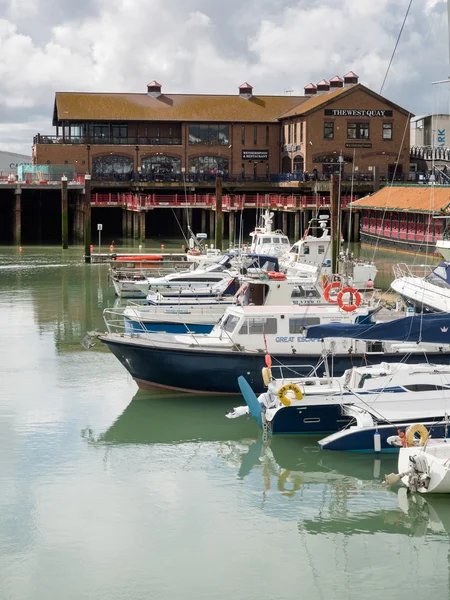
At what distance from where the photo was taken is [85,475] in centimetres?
1961

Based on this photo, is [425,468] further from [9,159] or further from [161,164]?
[9,159]

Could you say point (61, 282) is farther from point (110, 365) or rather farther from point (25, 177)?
point (25, 177)

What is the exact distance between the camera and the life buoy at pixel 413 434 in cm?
1818

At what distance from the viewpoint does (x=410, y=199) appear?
6538 cm

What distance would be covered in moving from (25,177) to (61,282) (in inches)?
1286

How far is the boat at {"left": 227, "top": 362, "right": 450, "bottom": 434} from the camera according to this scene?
20312mm

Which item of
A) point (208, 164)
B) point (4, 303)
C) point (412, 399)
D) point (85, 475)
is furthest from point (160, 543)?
point (208, 164)

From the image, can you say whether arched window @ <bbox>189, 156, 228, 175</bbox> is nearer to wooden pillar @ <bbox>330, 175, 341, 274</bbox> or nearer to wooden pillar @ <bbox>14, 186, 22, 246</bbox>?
wooden pillar @ <bbox>14, 186, 22, 246</bbox>

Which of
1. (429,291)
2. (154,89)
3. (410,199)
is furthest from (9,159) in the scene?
(429,291)

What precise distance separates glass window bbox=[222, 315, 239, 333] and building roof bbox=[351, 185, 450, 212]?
32.7 metres

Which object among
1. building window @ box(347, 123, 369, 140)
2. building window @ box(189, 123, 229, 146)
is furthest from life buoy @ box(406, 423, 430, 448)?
building window @ box(189, 123, 229, 146)

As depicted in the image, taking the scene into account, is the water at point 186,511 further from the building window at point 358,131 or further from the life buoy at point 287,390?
the building window at point 358,131

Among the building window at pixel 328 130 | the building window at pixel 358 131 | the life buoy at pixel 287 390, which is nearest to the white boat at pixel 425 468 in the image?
the life buoy at pixel 287 390

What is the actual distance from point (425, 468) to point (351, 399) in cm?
322
